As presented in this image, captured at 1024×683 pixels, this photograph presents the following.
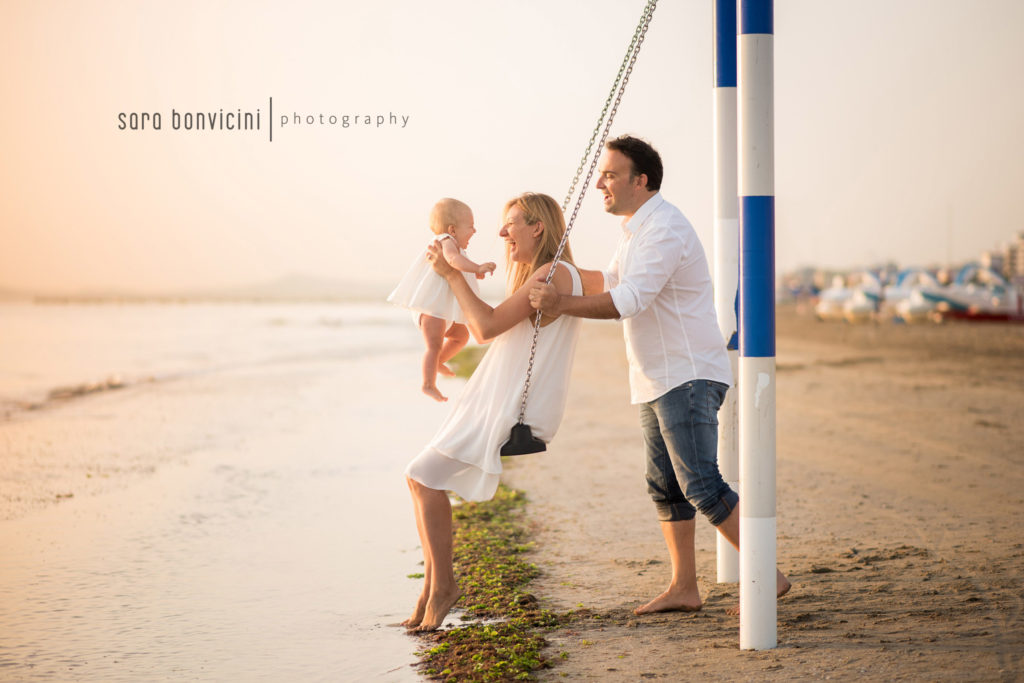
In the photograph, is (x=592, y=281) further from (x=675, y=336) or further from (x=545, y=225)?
(x=675, y=336)

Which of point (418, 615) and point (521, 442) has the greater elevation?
point (521, 442)

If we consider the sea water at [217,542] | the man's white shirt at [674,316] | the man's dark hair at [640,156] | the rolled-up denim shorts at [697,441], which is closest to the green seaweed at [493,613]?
the sea water at [217,542]

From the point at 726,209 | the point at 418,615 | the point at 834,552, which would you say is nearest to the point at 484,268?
the point at 726,209

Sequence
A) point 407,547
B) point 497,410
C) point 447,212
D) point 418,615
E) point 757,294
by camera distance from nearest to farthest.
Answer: point 757,294 → point 497,410 → point 447,212 → point 418,615 → point 407,547

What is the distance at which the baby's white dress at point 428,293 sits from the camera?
Answer: 4402 mm

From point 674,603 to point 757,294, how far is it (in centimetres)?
174

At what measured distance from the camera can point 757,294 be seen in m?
3.95

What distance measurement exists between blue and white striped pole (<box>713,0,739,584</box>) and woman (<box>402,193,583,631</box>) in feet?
3.72

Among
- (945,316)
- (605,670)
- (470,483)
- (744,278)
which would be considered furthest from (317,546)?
(945,316)

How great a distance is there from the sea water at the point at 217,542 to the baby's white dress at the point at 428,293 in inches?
62.8

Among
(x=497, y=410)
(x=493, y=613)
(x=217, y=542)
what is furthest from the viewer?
(x=217, y=542)

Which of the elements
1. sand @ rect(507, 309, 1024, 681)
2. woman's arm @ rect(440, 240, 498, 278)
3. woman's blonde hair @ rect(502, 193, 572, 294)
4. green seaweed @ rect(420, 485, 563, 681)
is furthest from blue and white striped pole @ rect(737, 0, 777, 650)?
woman's arm @ rect(440, 240, 498, 278)

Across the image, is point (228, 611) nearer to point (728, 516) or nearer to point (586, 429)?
point (728, 516)

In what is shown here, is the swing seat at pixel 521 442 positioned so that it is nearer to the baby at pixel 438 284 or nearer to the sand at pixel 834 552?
the baby at pixel 438 284
